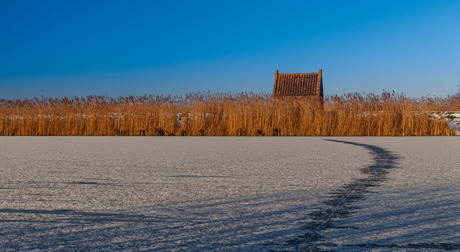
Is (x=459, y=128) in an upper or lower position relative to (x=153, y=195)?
upper

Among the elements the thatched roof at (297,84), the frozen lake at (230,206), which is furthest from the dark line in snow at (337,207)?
the thatched roof at (297,84)

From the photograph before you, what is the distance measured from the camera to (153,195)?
10.5ft

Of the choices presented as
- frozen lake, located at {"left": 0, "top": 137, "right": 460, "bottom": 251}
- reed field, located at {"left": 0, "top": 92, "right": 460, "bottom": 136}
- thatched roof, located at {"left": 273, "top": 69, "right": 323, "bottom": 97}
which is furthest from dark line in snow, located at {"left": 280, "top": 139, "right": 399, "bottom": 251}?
thatched roof, located at {"left": 273, "top": 69, "right": 323, "bottom": 97}

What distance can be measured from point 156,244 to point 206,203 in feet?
3.07

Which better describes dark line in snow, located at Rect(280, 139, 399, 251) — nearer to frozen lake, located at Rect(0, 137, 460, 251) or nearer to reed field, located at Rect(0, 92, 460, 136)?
frozen lake, located at Rect(0, 137, 460, 251)

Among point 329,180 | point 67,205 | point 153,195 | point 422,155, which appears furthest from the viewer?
point 422,155

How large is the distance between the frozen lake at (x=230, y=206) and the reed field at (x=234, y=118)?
7.34 m

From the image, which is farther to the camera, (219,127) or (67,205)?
(219,127)

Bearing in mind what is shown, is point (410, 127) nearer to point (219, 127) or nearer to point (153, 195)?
point (219, 127)

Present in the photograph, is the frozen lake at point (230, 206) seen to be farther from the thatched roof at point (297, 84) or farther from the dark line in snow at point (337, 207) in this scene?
the thatched roof at point (297, 84)

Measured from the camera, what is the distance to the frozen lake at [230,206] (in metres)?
2.06

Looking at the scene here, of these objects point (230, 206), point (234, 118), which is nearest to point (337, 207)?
point (230, 206)

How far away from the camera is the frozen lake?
2061mm

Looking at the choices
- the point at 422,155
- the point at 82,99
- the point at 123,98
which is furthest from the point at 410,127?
the point at 82,99
